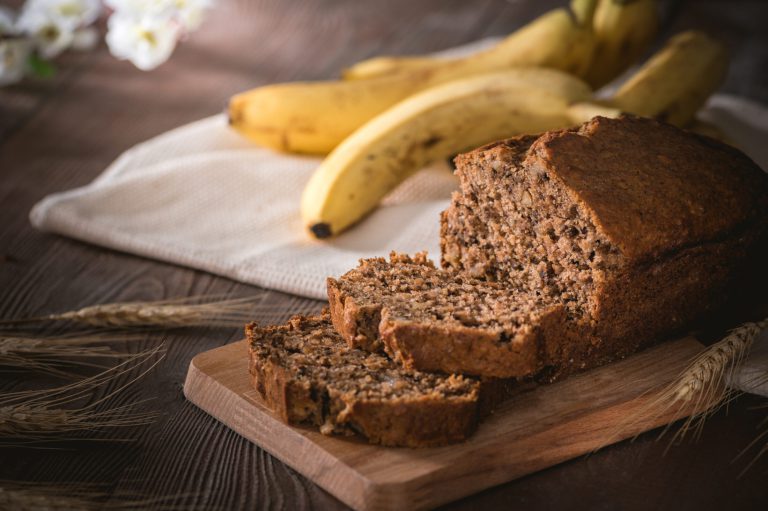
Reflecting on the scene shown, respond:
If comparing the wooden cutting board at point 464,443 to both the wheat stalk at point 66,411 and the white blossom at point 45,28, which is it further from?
the white blossom at point 45,28

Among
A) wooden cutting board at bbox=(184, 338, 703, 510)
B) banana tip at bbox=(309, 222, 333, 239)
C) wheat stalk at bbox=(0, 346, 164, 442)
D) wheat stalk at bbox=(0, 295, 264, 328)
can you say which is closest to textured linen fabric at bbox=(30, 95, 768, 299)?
banana tip at bbox=(309, 222, 333, 239)

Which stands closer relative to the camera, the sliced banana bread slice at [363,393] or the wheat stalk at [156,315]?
the sliced banana bread slice at [363,393]

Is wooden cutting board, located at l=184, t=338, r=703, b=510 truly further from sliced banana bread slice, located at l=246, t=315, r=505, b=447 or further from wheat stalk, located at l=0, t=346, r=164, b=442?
wheat stalk, located at l=0, t=346, r=164, b=442

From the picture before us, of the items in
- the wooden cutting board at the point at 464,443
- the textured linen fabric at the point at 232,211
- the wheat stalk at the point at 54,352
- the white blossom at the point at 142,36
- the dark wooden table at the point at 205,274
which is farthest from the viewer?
the white blossom at the point at 142,36

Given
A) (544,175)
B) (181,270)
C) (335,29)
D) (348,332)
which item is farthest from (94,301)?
(335,29)

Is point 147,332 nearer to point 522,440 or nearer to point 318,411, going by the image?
point 318,411

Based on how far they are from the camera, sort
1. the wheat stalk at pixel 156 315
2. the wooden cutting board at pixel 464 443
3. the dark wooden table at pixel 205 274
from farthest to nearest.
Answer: the wheat stalk at pixel 156 315 → the dark wooden table at pixel 205 274 → the wooden cutting board at pixel 464 443

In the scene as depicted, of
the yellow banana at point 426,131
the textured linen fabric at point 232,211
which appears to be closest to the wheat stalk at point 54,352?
the textured linen fabric at point 232,211
